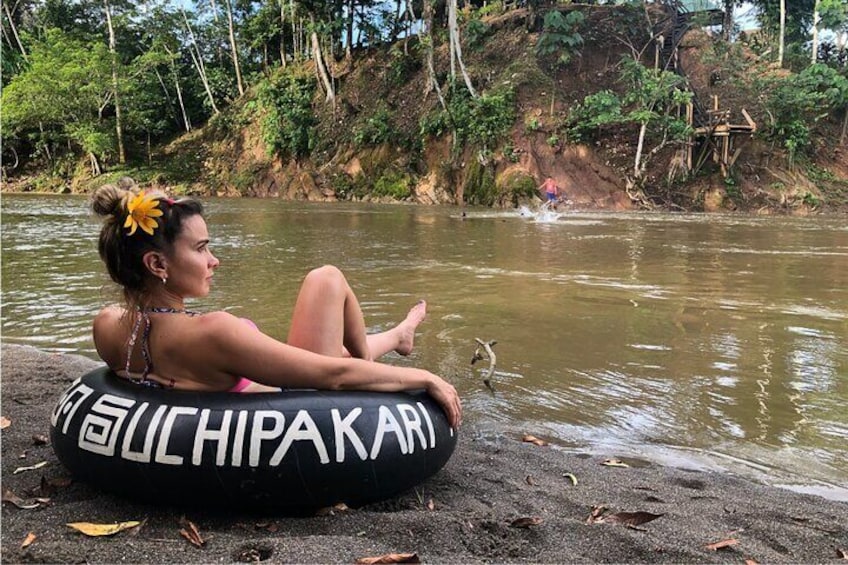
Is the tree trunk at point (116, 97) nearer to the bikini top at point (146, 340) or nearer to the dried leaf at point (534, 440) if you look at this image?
the dried leaf at point (534, 440)

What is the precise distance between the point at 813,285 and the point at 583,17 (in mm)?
22201

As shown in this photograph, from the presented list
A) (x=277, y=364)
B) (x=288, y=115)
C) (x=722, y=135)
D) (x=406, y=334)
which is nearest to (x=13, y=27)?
(x=288, y=115)

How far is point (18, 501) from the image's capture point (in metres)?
2.40

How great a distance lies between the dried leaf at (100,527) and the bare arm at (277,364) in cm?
61

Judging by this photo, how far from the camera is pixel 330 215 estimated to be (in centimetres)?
2006

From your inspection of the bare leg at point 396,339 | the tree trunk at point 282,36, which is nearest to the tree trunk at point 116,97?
the tree trunk at point 282,36

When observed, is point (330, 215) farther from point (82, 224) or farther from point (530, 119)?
point (530, 119)

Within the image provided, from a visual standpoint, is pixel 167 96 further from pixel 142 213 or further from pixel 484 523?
pixel 484 523

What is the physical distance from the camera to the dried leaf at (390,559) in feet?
6.51

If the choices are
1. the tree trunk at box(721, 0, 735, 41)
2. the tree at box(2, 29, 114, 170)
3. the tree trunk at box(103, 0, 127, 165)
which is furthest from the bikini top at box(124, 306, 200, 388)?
the tree trunk at box(103, 0, 127, 165)

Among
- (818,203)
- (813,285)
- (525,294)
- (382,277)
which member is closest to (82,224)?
(382,277)

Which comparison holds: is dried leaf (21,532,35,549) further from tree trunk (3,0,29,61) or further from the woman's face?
tree trunk (3,0,29,61)

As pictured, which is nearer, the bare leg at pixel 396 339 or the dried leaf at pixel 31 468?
the dried leaf at pixel 31 468

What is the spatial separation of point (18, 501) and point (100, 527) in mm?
455
